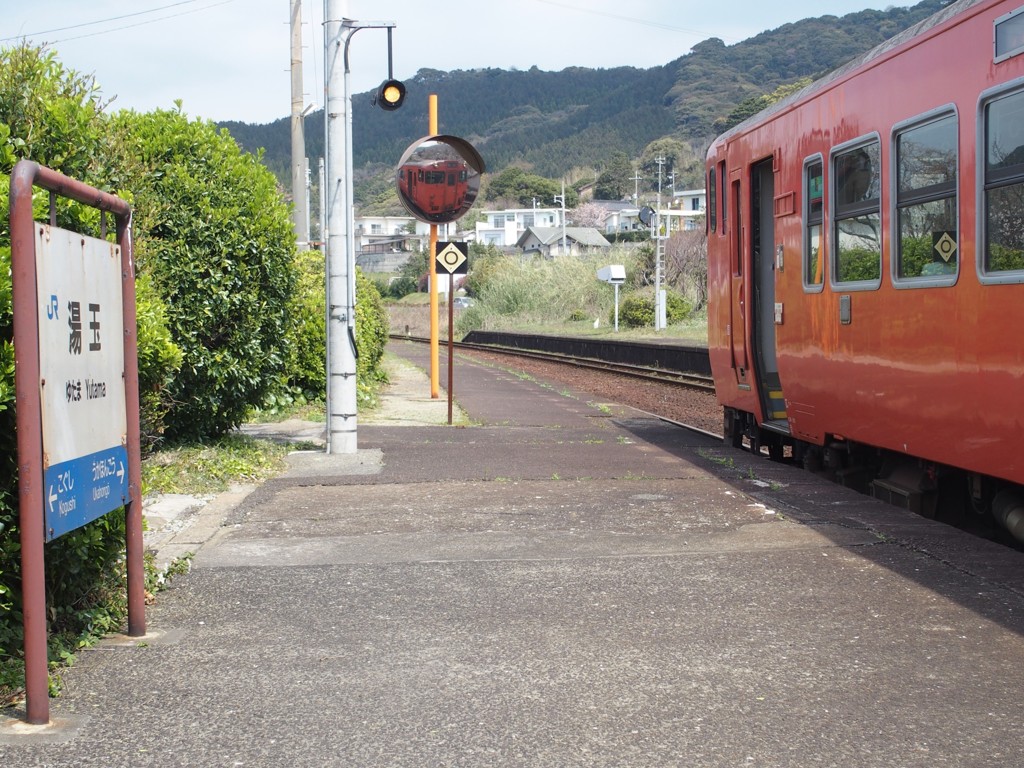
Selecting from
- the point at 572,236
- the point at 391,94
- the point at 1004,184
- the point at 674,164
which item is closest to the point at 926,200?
the point at 1004,184

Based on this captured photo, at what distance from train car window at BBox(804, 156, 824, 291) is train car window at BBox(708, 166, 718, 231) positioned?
8.47 feet

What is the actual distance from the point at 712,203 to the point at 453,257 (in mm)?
4181

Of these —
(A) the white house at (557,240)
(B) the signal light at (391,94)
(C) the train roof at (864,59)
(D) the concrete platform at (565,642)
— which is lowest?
(D) the concrete platform at (565,642)

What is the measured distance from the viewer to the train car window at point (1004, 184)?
5887 mm

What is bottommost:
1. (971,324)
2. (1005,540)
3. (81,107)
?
(1005,540)

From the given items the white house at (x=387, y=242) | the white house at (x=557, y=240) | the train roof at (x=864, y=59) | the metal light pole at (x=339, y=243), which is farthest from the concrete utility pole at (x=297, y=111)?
the white house at (x=387, y=242)

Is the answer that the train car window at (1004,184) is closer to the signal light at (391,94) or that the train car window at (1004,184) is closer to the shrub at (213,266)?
the shrub at (213,266)

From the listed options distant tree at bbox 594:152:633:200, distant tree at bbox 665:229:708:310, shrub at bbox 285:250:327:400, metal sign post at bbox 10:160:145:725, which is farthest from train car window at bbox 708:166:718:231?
distant tree at bbox 594:152:633:200

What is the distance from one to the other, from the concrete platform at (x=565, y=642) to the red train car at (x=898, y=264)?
0.63 m

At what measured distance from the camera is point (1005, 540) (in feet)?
25.0

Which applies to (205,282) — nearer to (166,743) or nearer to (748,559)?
(748,559)

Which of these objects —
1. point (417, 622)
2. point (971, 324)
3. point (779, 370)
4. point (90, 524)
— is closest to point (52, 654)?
point (90, 524)

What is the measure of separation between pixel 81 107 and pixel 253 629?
3034mm

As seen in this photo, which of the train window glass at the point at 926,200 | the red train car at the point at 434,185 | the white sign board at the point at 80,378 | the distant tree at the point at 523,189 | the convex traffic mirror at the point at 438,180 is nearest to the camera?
the white sign board at the point at 80,378
